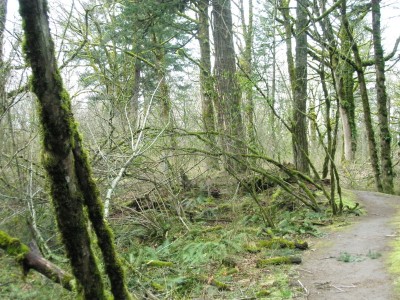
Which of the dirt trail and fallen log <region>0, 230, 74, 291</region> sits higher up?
fallen log <region>0, 230, 74, 291</region>

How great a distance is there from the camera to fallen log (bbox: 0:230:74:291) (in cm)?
274

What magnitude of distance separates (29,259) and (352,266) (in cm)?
422

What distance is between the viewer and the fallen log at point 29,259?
2.74 m

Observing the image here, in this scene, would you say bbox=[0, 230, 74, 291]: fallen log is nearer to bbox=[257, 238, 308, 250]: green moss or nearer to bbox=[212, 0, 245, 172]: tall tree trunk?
bbox=[257, 238, 308, 250]: green moss

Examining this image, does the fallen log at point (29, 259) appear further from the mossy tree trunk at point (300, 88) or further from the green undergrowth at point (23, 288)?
the mossy tree trunk at point (300, 88)

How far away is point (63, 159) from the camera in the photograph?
2.42 metres

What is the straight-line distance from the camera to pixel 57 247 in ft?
20.9

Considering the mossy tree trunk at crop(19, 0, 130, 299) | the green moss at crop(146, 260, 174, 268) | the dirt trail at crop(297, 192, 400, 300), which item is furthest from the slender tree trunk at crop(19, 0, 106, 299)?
the green moss at crop(146, 260, 174, 268)

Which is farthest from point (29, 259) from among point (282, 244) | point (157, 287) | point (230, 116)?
point (230, 116)

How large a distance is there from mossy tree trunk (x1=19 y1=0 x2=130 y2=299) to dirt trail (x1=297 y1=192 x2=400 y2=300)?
280cm

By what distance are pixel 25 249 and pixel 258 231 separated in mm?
4921

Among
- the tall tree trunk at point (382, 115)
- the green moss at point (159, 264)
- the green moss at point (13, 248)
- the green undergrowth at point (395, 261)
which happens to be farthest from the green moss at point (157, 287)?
the tall tree trunk at point (382, 115)

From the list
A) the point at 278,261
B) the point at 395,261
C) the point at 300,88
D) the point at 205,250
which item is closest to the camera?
the point at 395,261

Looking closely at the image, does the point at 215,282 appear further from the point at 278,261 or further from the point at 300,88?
the point at 300,88
